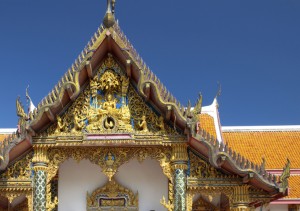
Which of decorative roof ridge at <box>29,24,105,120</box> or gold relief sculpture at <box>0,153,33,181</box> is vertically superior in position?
decorative roof ridge at <box>29,24,105,120</box>

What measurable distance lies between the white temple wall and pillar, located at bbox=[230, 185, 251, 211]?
1638 millimetres

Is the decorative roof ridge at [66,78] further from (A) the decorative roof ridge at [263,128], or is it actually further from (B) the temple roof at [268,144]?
(A) the decorative roof ridge at [263,128]

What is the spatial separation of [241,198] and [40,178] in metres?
3.88

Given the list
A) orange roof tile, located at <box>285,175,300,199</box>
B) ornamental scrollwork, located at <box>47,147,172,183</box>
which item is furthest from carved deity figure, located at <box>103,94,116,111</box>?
orange roof tile, located at <box>285,175,300,199</box>

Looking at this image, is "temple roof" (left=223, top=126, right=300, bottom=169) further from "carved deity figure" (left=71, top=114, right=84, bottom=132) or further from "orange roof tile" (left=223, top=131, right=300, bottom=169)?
"carved deity figure" (left=71, top=114, right=84, bottom=132)

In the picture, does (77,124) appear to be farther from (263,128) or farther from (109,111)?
(263,128)

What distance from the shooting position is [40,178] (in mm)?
10086

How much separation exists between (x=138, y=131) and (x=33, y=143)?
2.06m

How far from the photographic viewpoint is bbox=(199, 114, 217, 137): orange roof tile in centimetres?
1655

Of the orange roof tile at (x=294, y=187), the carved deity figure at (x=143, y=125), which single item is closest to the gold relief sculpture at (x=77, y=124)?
the carved deity figure at (x=143, y=125)

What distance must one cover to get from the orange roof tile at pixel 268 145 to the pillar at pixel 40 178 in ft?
29.0

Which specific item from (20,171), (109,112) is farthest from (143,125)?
(20,171)

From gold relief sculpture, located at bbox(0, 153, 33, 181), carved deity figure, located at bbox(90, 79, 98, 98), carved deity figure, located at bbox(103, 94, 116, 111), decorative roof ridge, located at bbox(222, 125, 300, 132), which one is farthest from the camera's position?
decorative roof ridge, located at bbox(222, 125, 300, 132)

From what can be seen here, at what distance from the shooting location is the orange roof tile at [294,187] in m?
14.8
